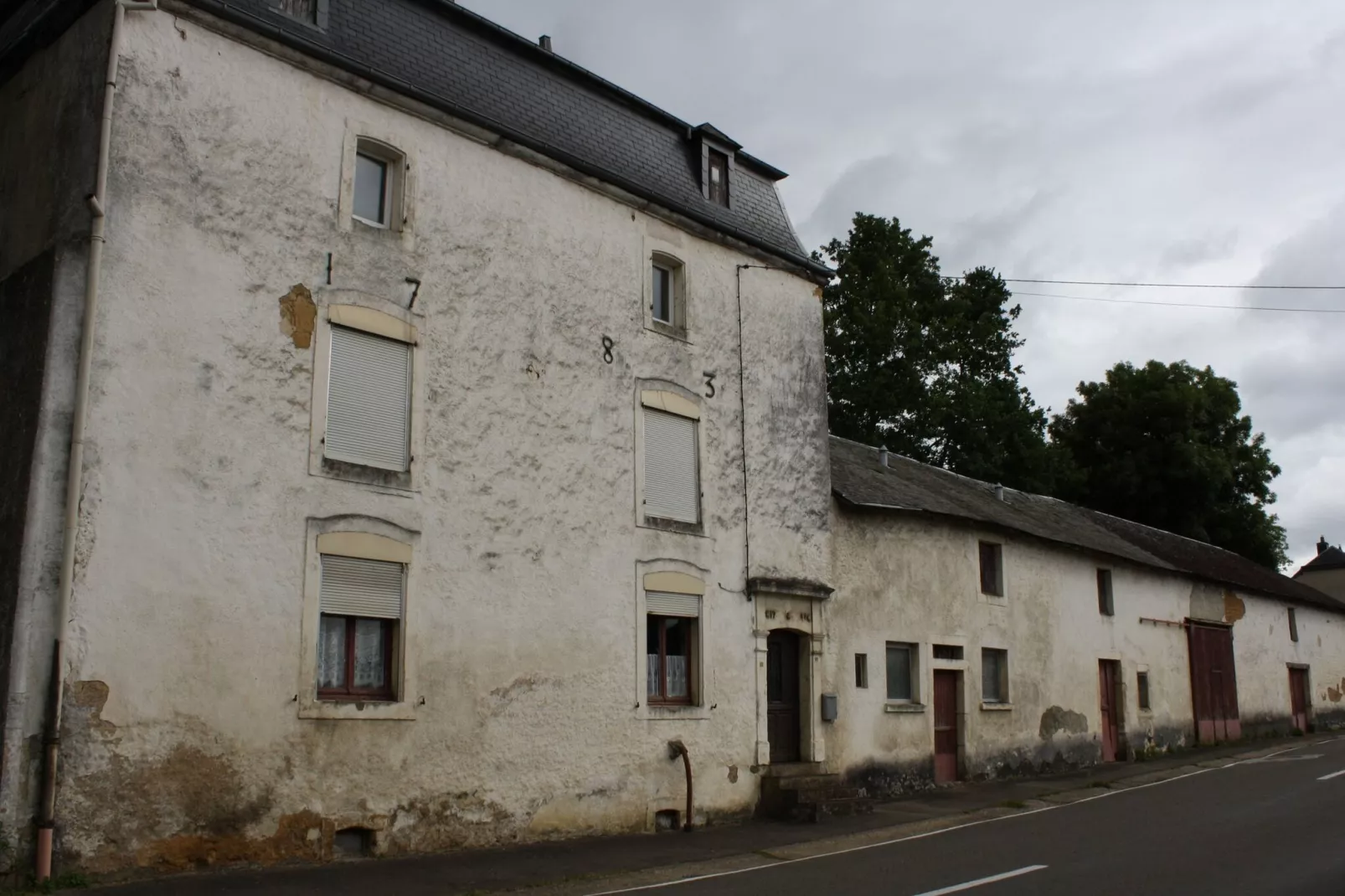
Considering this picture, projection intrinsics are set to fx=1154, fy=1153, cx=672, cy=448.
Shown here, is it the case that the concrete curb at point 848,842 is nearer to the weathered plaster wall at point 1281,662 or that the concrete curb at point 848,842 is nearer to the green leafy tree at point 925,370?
the weathered plaster wall at point 1281,662

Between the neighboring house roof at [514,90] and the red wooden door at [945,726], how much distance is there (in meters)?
7.56

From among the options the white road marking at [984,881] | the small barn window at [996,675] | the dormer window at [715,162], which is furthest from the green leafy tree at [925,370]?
the white road marking at [984,881]

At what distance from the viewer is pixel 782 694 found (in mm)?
17156

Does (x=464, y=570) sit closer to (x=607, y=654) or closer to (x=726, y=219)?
(x=607, y=654)

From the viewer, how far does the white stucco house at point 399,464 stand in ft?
33.7

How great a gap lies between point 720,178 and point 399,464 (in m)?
7.76

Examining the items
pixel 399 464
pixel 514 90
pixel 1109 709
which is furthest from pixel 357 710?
pixel 1109 709

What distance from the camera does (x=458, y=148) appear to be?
13.7 metres

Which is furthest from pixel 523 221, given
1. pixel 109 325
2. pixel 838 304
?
pixel 838 304

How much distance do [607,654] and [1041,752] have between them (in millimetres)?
11613

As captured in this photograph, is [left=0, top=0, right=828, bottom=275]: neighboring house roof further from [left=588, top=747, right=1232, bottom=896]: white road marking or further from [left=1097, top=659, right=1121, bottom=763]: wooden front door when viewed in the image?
[left=1097, top=659, right=1121, bottom=763]: wooden front door

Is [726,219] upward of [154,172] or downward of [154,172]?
upward

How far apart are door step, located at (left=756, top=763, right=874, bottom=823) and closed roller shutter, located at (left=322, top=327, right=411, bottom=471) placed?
23.1 feet

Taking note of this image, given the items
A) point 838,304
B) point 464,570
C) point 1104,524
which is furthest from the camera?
point 838,304
